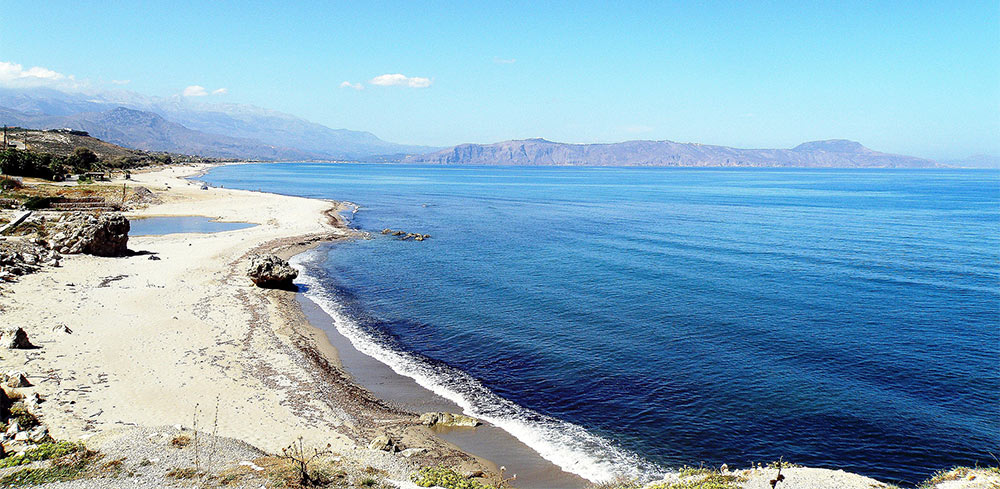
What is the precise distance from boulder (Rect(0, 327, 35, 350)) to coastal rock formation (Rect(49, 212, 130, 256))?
20.2 m

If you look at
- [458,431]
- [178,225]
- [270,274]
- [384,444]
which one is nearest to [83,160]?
[178,225]

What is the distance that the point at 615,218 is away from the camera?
250ft

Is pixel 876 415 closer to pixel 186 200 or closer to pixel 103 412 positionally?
pixel 103 412

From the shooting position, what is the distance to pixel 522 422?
18094 mm

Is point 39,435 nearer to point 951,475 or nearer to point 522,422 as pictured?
point 522,422

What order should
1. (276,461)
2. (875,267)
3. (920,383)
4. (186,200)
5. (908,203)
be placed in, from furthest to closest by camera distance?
(908,203) → (186,200) → (875,267) → (920,383) → (276,461)

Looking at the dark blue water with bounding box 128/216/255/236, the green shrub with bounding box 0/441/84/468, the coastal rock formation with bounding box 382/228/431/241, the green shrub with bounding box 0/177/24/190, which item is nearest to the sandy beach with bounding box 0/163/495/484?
the green shrub with bounding box 0/441/84/468

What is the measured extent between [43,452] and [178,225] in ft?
177

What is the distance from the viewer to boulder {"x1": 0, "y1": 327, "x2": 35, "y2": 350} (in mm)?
19734

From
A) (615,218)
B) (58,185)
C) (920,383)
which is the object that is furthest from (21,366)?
(58,185)

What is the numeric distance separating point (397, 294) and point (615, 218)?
157ft

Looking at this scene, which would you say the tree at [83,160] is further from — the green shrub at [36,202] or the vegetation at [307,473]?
the vegetation at [307,473]

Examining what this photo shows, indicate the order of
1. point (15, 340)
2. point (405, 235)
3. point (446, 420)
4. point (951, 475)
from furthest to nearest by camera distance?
point (405, 235), point (15, 340), point (446, 420), point (951, 475)

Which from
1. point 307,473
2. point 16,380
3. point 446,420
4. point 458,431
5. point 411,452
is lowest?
point 458,431
